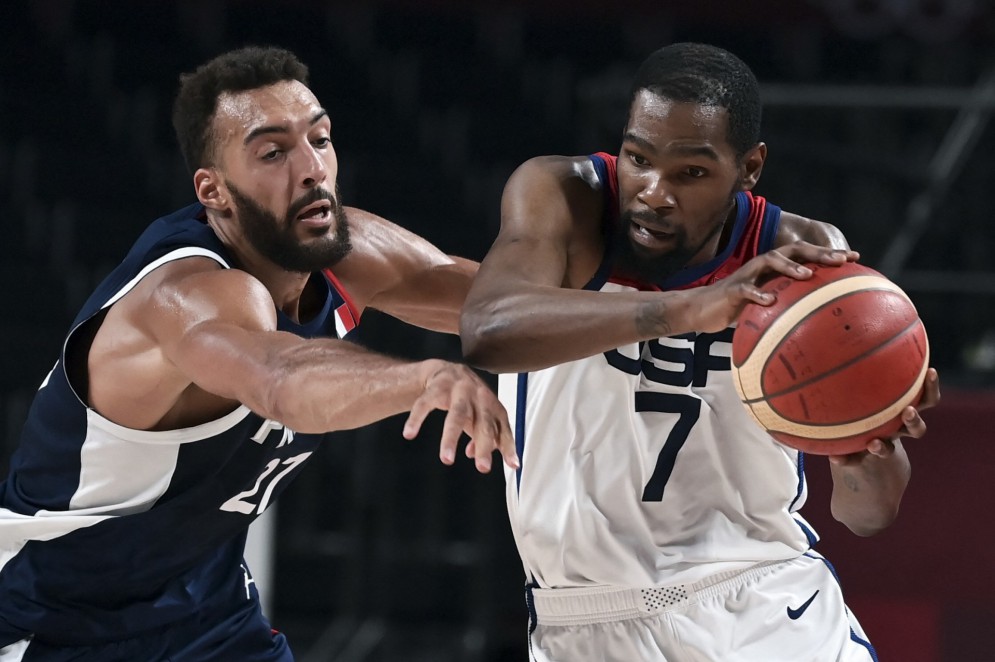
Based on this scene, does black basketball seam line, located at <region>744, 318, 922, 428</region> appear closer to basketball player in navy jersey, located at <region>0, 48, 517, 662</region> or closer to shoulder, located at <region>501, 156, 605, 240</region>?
shoulder, located at <region>501, 156, 605, 240</region>

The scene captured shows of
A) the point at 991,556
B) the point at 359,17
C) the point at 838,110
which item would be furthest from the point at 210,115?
the point at 359,17

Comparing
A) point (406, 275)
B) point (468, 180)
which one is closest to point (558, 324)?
point (406, 275)

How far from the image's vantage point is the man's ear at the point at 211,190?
303 centimetres

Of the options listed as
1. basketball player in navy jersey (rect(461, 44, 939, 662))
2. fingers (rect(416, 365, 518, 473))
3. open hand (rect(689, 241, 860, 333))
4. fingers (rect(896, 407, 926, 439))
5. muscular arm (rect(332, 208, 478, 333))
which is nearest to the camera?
fingers (rect(416, 365, 518, 473))

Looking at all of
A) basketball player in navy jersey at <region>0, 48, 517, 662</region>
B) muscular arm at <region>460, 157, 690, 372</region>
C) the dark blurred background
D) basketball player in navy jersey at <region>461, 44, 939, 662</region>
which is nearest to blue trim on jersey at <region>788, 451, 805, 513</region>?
basketball player in navy jersey at <region>461, 44, 939, 662</region>

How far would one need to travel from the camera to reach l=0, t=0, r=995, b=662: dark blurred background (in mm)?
4668

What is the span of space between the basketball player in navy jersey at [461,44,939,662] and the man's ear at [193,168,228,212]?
67 centimetres

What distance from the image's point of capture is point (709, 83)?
2.68 meters

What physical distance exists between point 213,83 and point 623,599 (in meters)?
1.46

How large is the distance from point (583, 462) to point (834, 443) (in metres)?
0.62

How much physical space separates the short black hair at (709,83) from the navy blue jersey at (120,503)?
3.25 ft

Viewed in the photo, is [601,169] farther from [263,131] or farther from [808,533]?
[808,533]

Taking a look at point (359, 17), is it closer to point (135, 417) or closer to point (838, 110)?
point (838, 110)

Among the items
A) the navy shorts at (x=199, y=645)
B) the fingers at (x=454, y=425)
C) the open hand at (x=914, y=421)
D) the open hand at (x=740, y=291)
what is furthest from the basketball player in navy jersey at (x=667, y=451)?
the fingers at (x=454, y=425)
